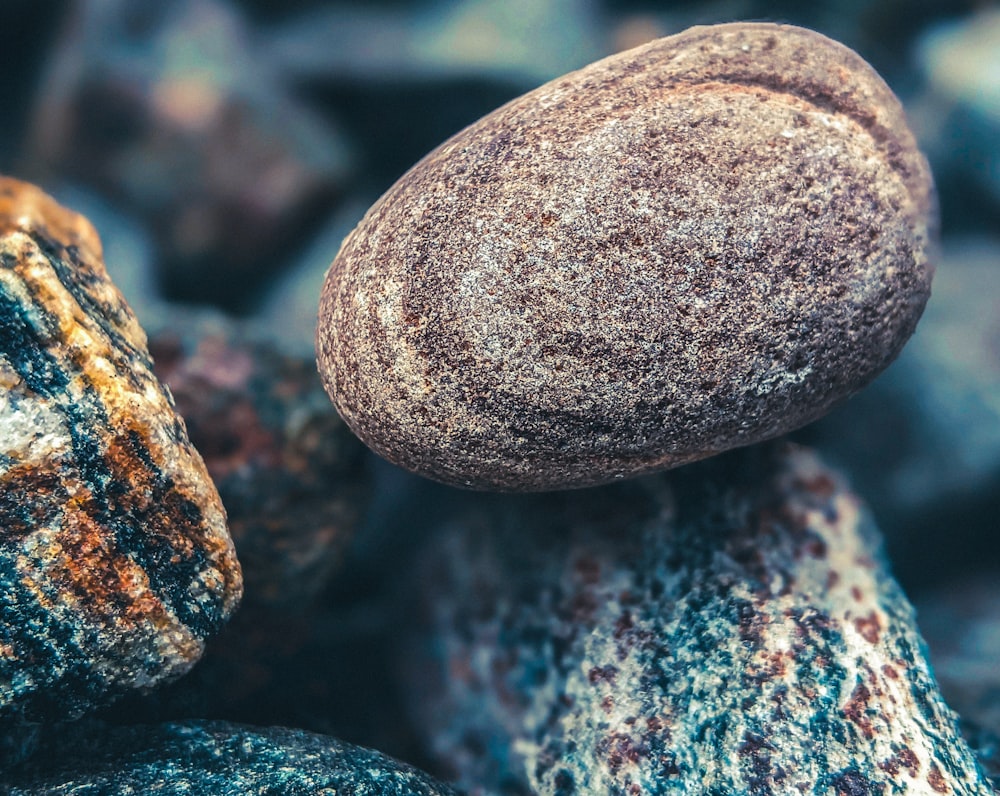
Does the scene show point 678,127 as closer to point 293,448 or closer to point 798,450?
point 798,450

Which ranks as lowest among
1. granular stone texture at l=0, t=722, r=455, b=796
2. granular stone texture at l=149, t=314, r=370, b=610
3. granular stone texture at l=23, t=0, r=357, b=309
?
granular stone texture at l=0, t=722, r=455, b=796

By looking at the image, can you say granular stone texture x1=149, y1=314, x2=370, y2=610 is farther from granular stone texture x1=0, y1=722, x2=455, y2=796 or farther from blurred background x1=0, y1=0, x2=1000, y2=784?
granular stone texture x1=0, y1=722, x2=455, y2=796

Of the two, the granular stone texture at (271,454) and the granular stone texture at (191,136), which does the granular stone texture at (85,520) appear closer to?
the granular stone texture at (271,454)

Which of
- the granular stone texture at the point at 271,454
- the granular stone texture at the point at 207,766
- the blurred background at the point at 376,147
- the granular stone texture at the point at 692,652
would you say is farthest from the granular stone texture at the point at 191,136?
the granular stone texture at the point at 207,766

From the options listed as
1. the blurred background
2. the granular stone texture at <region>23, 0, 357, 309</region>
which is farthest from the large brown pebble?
the granular stone texture at <region>23, 0, 357, 309</region>

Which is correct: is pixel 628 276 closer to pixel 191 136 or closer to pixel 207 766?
pixel 207 766
